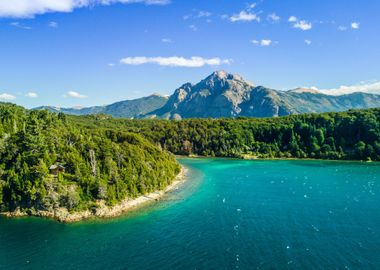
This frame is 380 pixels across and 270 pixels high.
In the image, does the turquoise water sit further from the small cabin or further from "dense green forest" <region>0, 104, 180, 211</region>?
the small cabin

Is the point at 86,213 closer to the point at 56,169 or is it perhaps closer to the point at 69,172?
the point at 69,172

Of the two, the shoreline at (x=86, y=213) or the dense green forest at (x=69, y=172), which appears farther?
the dense green forest at (x=69, y=172)

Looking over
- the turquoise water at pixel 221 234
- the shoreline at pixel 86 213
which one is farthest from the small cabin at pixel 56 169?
the turquoise water at pixel 221 234

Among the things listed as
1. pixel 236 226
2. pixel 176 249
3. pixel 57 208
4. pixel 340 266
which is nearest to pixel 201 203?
pixel 236 226

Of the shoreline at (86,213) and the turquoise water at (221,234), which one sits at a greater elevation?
the shoreline at (86,213)

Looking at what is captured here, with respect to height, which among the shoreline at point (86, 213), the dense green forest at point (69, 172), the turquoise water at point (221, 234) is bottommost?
the turquoise water at point (221, 234)

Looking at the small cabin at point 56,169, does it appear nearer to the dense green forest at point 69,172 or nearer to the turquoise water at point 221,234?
the dense green forest at point 69,172

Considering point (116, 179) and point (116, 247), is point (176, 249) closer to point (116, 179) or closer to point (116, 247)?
point (116, 247)

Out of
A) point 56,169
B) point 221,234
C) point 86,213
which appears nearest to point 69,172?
point 56,169
